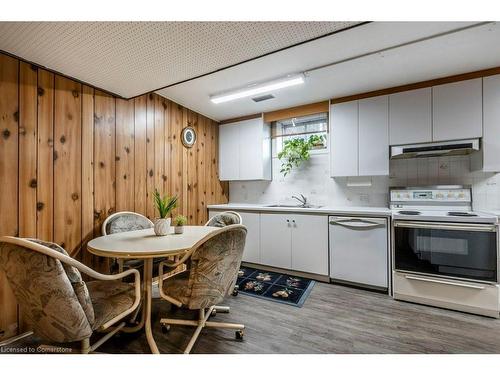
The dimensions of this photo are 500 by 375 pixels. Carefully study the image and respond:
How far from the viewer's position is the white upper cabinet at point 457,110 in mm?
2330

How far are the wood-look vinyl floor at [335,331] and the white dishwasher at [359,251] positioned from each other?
27cm

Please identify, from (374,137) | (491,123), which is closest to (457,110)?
(491,123)

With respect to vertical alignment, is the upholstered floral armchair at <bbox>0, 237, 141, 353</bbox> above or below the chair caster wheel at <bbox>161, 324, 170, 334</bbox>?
above

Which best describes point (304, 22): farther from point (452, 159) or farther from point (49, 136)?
point (452, 159)

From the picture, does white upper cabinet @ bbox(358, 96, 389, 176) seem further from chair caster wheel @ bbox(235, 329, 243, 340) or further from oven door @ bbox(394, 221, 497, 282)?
chair caster wheel @ bbox(235, 329, 243, 340)

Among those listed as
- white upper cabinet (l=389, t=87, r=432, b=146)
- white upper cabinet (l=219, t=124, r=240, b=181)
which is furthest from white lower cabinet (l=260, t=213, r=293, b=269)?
white upper cabinet (l=389, t=87, r=432, b=146)

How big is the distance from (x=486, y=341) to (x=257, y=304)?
1.77 m

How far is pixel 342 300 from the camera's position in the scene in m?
2.35

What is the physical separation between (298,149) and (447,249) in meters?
2.03

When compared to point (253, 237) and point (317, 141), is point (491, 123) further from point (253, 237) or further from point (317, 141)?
point (253, 237)

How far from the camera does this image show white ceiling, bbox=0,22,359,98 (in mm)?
1446

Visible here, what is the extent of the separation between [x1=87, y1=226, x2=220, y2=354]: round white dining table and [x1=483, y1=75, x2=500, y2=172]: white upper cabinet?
9.31 feet

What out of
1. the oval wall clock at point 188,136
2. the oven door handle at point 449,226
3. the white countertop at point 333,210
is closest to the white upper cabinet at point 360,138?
the white countertop at point 333,210
